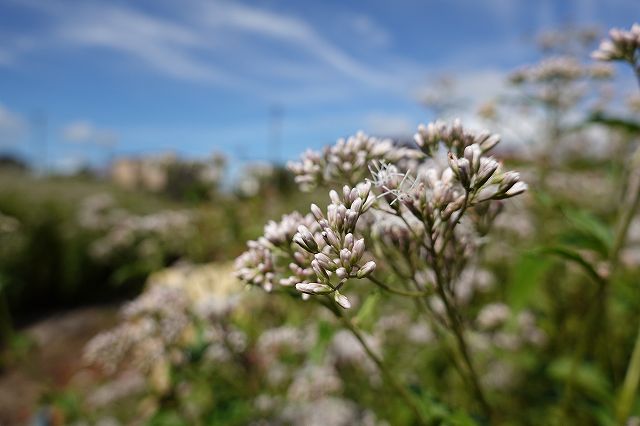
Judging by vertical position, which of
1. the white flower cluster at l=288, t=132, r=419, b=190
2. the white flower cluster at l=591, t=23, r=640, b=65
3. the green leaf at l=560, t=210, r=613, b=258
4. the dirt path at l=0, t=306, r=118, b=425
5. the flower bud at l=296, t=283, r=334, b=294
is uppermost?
the white flower cluster at l=591, t=23, r=640, b=65

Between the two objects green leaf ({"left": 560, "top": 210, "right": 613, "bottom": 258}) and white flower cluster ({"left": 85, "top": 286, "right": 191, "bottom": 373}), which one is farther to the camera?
white flower cluster ({"left": 85, "top": 286, "right": 191, "bottom": 373})

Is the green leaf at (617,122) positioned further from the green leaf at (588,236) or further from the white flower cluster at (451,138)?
the white flower cluster at (451,138)

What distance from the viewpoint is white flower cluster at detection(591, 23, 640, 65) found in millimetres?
2227

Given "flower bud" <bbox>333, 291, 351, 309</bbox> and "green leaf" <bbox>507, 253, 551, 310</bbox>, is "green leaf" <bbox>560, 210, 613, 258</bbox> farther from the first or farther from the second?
"flower bud" <bbox>333, 291, 351, 309</bbox>

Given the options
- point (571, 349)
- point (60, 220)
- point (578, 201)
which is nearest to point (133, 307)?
point (571, 349)

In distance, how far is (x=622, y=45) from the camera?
226 cm

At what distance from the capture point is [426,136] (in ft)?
6.05

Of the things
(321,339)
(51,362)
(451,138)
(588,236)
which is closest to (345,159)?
(451,138)

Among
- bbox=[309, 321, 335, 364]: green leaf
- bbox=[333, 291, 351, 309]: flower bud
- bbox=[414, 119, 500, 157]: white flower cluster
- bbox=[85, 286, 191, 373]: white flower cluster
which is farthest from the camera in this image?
bbox=[85, 286, 191, 373]: white flower cluster

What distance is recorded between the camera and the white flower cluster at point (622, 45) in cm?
223

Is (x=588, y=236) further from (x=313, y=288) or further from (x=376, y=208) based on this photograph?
(x=313, y=288)

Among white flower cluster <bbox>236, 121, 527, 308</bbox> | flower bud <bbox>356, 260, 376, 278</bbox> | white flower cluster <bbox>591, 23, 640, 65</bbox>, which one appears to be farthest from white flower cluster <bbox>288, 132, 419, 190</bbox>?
white flower cluster <bbox>591, 23, 640, 65</bbox>

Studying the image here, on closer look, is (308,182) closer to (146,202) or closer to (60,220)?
(60,220)

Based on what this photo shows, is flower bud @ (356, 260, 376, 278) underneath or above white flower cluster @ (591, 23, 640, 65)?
underneath
